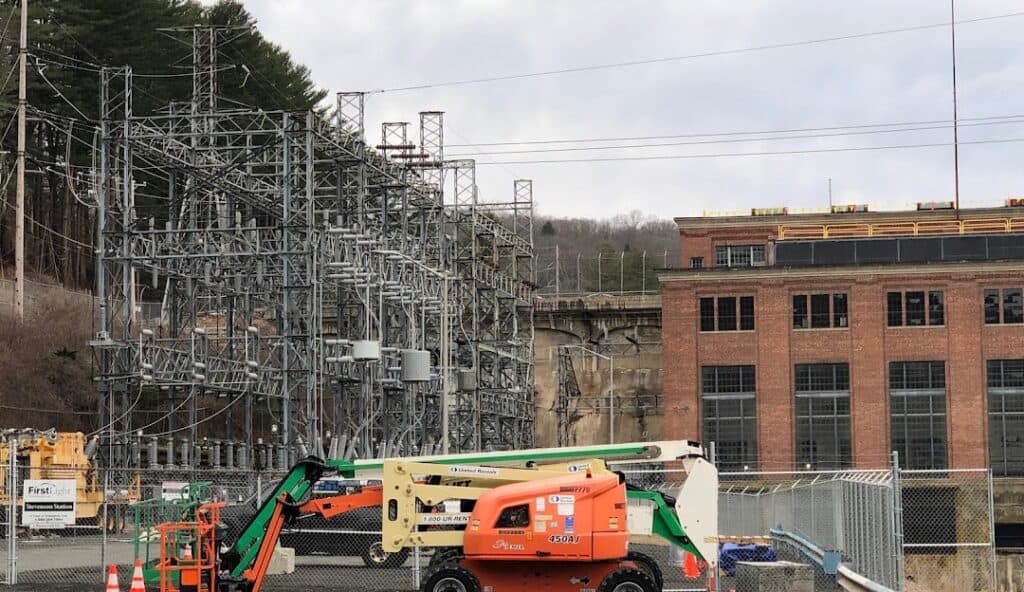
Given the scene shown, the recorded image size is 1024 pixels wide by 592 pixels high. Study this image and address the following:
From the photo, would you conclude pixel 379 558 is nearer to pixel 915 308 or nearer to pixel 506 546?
pixel 506 546

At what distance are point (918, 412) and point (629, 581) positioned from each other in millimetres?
52029

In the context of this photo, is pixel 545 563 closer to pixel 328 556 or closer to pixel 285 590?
pixel 285 590

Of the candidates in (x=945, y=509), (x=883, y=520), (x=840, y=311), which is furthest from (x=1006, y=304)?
(x=883, y=520)

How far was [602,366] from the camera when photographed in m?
89.8

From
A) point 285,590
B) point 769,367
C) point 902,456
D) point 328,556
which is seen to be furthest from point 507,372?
point 285,590

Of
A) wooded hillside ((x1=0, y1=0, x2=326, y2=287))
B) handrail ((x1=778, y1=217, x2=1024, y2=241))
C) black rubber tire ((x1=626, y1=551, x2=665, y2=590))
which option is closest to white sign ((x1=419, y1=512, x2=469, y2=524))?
black rubber tire ((x1=626, y1=551, x2=665, y2=590))

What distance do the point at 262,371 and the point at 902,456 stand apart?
33.7 metres

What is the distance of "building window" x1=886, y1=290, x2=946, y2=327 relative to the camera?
231 feet

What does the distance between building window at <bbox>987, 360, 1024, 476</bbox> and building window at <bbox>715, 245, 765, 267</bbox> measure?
1976 centimetres

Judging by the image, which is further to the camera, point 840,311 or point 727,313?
point 727,313

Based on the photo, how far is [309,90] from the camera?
8812cm

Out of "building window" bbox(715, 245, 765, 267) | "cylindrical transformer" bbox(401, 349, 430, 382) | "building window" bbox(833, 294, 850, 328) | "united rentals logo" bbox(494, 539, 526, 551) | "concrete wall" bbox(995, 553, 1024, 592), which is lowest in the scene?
"concrete wall" bbox(995, 553, 1024, 592)

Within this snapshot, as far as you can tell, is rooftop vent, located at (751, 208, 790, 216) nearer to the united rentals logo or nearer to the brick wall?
the brick wall

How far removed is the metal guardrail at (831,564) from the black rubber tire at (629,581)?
2859mm
